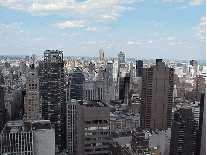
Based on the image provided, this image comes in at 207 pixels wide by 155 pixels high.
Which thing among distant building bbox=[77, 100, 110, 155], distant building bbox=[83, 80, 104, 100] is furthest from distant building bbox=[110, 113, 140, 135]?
distant building bbox=[77, 100, 110, 155]

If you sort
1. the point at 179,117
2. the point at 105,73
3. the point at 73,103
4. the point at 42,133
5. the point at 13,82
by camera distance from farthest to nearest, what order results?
the point at 105,73
the point at 13,82
the point at 73,103
the point at 179,117
the point at 42,133

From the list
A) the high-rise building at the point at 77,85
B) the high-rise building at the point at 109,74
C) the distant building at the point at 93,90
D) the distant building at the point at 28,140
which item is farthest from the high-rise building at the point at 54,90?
the high-rise building at the point at 109,74

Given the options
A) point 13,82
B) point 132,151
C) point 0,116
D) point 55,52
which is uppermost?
point 55,52

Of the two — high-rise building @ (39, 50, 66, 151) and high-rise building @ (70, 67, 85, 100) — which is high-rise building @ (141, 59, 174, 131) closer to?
high-rise building @ (70, 67, 85, 100)

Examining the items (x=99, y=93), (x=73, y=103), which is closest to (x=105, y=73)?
(x=99, y=93)

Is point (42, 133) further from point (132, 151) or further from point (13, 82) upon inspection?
point (13, 82)

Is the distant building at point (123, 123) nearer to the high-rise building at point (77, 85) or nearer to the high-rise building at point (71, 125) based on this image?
the high-rise building at point (71, 125)

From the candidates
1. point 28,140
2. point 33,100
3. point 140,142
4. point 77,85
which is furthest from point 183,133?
point 77,85
